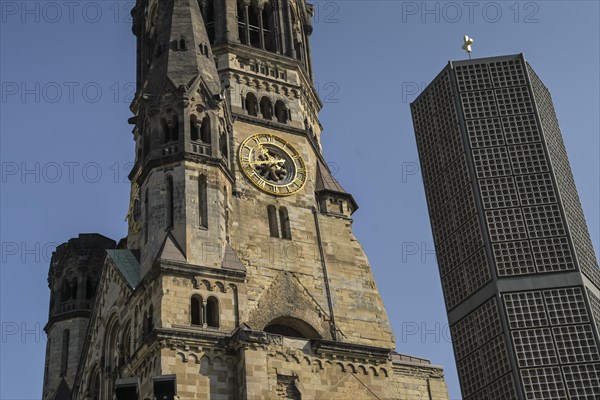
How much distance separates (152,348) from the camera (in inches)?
1428

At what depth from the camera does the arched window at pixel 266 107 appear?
161ft

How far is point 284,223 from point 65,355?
1522 centimetres

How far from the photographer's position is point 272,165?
46.8 m

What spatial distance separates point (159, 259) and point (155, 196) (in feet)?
13.5

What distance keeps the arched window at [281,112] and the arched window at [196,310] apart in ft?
46.3

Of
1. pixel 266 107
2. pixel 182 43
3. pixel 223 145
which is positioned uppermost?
pixel 182 43

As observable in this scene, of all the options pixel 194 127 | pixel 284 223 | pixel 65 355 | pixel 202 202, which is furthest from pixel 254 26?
pixel 65 355

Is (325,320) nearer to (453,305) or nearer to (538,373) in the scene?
(453,305)

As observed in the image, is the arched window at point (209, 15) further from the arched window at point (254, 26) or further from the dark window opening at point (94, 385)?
the dark window opening at point (94, 385)

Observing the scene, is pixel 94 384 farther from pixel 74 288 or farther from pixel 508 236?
pixel 508 236

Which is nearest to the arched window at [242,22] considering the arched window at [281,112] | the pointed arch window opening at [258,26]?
the pointed arch window opening at [258,26]

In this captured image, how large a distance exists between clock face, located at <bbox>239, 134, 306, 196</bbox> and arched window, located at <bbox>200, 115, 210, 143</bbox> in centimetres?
307

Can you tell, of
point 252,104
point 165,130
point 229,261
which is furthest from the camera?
point 252,104

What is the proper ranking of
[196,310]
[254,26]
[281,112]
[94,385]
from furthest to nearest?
[254,26], [281,112], [94,385], [196,310]
